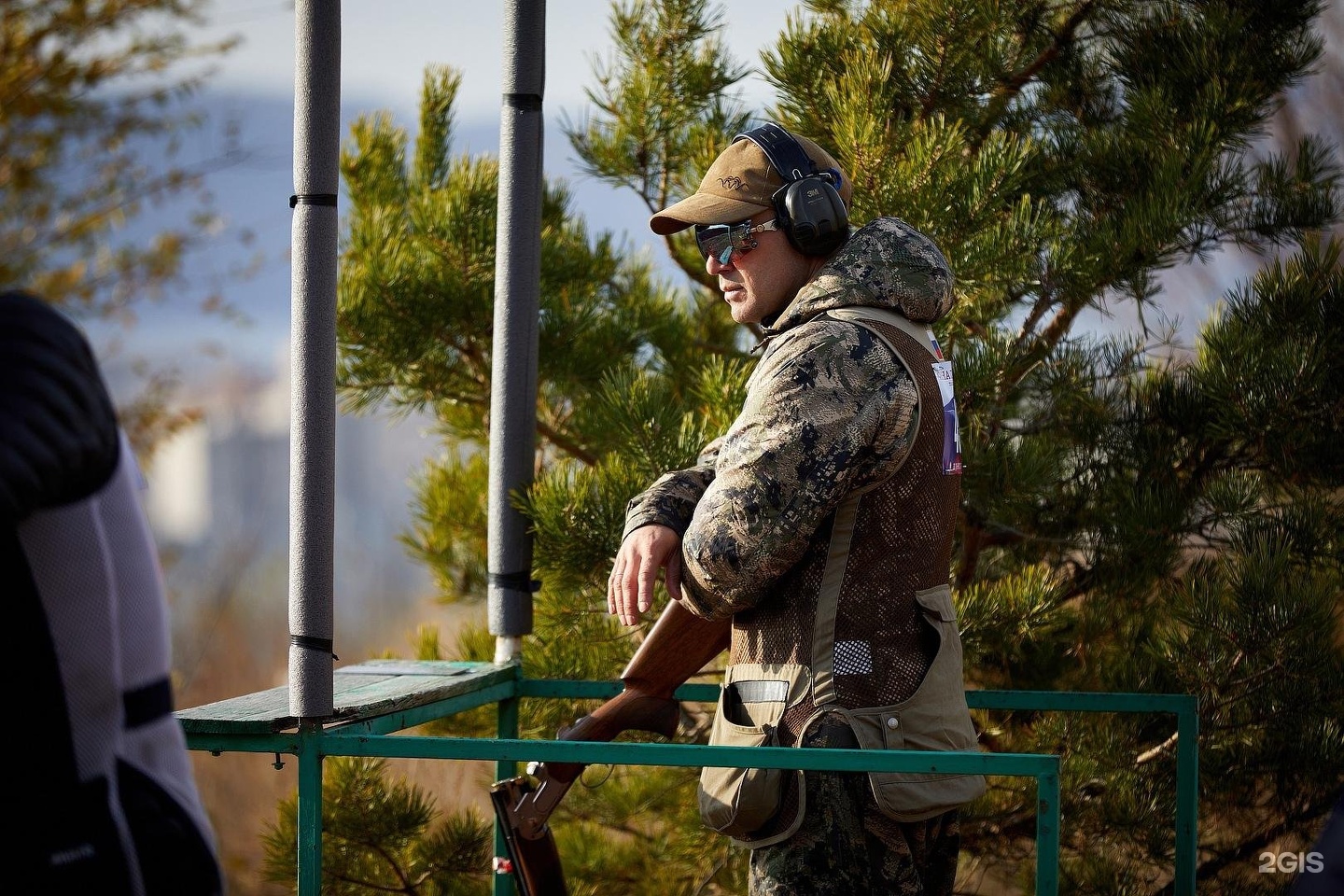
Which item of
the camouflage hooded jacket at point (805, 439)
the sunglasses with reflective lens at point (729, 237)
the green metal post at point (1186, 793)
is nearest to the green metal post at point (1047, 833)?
the camouflage hooded jacket at point (805, 439)

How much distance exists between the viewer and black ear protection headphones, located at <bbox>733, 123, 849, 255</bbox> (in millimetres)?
1500

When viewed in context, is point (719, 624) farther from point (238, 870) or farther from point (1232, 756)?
point (238, 870)

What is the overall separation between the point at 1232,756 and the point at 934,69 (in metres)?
1.27

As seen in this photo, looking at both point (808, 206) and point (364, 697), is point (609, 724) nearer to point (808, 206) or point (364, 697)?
point (364, 697)

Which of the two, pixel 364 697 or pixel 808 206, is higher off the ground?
pixel 808 206

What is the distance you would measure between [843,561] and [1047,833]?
13.1 inches

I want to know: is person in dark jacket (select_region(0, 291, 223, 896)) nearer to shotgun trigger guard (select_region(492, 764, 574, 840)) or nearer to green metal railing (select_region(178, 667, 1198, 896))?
green metal railing (select_region(178, 667, 1198, 896))

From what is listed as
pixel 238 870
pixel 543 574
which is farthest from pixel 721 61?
pixel 238 870

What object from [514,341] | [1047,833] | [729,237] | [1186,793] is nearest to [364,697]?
[514,341]

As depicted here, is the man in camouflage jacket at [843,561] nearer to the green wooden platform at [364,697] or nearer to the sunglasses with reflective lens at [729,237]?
the sunglasses with reflective lens at [729,237]

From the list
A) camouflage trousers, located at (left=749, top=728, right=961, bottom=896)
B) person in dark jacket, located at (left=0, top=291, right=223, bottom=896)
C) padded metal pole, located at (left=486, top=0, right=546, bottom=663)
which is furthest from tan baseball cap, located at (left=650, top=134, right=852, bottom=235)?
person in dark jacket, located at (left=0, top=291, right=223, bottom=896)

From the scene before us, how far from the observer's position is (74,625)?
0.78 meters

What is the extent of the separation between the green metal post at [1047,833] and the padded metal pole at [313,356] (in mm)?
799

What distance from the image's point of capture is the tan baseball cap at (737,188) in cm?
155
